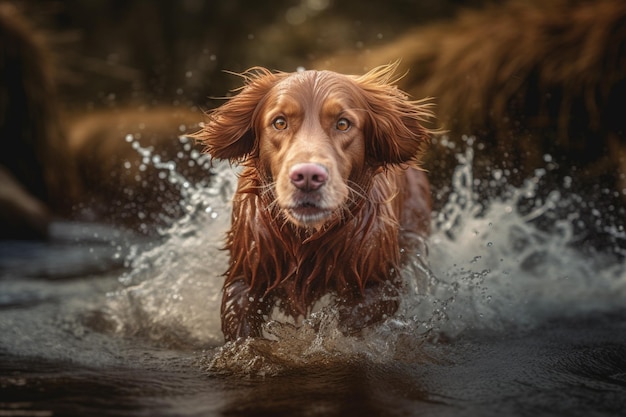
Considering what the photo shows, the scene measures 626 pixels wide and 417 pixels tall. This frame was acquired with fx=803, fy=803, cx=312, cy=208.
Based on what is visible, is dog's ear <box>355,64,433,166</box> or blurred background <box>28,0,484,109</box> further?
blurred background <box>28,0,484,109</box>

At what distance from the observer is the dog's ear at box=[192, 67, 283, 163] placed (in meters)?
3.50

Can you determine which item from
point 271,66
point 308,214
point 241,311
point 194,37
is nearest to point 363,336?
point 241,311

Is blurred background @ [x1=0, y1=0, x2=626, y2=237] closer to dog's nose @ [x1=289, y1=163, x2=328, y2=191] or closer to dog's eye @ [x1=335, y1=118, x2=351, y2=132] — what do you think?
dog's eye @ [x1=335, y1=118, x2=351, y2=132]

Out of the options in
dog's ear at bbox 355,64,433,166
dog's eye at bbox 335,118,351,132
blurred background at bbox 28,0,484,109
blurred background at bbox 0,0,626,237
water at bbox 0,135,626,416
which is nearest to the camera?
water at bbox 0,135,626,416

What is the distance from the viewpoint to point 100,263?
6406 millimetres

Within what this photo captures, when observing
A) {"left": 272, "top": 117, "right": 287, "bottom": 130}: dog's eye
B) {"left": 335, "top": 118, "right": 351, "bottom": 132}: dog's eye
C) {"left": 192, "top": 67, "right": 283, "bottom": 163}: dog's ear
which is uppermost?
{"left": 192, "top": 67, "right": 283, "bottom": 163}: dog's ear

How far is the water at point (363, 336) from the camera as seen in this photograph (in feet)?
9.43

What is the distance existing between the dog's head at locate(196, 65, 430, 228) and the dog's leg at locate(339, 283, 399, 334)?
1.39ft

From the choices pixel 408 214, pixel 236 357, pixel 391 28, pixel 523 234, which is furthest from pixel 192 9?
pixel 236 357

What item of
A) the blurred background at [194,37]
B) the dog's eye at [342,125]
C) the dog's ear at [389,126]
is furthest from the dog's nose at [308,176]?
the blurred background at [194,37]

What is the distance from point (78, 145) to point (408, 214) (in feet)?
21.5

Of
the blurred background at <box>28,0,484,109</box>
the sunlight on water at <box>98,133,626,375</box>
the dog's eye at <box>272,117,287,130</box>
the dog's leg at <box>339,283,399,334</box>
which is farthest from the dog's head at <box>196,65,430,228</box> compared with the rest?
the blurred background at <box>28,0,484,109</box>

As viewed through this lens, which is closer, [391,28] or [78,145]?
[78,145]

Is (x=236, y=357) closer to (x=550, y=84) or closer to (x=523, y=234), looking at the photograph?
(x=523, y=234)
